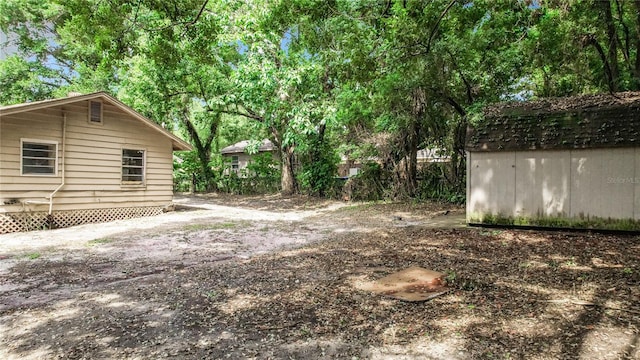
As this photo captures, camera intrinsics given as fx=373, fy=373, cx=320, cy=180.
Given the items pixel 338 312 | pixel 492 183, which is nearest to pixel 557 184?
pixel 492 183

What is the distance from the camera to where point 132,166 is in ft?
43.4

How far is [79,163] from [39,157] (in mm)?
1039

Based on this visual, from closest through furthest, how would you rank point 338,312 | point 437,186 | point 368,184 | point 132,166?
point 338,312, point 132,166, point 437,186, point 368,184

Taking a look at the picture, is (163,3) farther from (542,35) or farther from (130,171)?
(542,35)

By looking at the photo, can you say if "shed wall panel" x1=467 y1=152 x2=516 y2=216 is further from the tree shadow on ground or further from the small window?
the small window

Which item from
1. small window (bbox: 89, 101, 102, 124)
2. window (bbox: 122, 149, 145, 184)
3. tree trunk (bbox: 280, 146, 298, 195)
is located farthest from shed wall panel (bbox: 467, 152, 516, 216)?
tree trunk (bbox: 280, 146, 298, 195)

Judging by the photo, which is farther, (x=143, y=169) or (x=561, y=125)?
(x=143, y=169)

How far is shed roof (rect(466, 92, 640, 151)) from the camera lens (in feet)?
24.8

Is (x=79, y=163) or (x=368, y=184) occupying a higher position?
(x=79, y=163)

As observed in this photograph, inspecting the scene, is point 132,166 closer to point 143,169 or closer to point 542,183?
point 143,169

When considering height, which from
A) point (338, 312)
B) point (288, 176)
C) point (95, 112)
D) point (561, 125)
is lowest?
point (338, 312)

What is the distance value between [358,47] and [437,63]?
443cm

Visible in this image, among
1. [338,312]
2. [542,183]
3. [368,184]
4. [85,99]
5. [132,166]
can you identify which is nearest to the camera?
[338,312]

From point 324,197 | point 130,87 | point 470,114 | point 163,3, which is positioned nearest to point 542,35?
point 470,114
